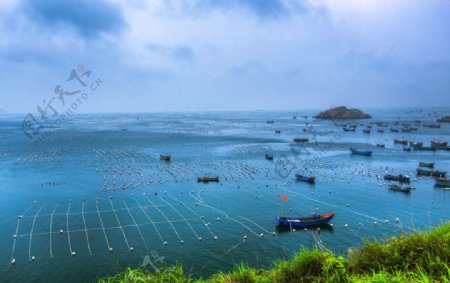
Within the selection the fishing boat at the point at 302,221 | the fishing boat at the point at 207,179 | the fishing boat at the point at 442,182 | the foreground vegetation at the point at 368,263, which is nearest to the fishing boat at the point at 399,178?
the fishing boat at the point at 442,182

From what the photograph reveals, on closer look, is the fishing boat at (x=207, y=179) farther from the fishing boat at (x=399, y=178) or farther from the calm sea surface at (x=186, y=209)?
the fishing boat at (x=399, y=178)

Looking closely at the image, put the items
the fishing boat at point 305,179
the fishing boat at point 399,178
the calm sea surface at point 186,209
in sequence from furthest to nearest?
the fishing boat at point 399,178 → the fishing boat at point 305,179 → the calm sea surface at point 186,209

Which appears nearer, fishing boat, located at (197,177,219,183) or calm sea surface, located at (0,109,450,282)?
calm sea surface, located at (0,109,450,282)

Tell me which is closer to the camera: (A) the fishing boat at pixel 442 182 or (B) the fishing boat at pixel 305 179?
(A) the fishing boat at pixel 442 182

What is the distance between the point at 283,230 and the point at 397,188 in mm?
25047

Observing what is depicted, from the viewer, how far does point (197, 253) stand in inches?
1184

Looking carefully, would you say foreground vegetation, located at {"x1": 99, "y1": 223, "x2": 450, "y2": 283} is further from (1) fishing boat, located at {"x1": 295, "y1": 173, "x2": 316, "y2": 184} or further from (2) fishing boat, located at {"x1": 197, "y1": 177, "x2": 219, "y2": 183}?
(2) fishing boat, located at {"x1": 197, "y1": 177, "x2": 219, "y2": 183}

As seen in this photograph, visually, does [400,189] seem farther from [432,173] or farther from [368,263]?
[368,263]

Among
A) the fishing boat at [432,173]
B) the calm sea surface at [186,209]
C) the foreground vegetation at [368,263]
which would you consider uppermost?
the foreground vegetation at [368,263]

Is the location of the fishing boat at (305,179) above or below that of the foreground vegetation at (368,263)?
below

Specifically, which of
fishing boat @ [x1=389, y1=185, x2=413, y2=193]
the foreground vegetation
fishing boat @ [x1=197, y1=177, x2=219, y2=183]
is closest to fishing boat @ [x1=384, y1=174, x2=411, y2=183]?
A: fishing boat @ [x1=389, y1=185, x2=413, y2=193]

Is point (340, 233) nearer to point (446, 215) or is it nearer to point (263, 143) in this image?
point (446, 215)

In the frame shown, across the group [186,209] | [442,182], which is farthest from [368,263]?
[442,182]

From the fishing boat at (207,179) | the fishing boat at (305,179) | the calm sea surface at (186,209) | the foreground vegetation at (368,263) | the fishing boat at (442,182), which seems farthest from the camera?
the fishing boat at (207,179)
